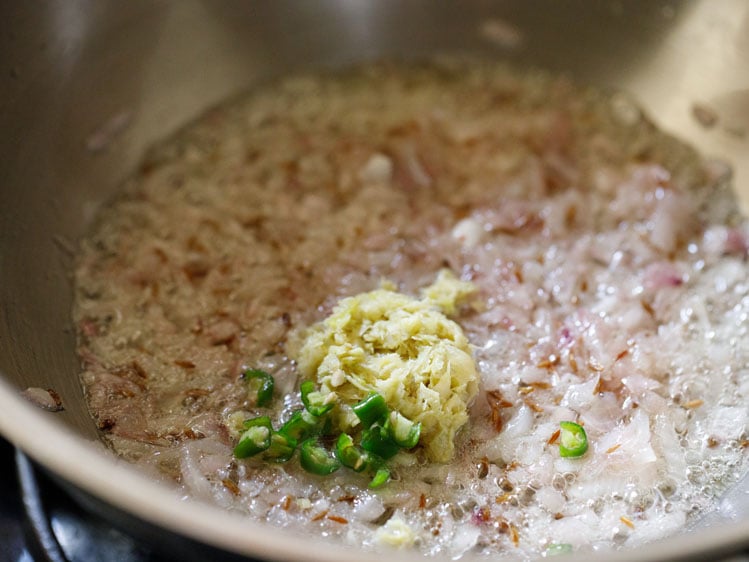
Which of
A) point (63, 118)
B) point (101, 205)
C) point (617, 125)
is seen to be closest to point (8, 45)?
point (63, 118)

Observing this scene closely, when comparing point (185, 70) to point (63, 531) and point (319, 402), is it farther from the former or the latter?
point (63, 531)

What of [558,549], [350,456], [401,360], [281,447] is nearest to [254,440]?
[281,447]

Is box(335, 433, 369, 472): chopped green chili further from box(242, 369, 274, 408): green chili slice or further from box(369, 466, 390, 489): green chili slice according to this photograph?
box(242, 369, 274, 408): green chili slice

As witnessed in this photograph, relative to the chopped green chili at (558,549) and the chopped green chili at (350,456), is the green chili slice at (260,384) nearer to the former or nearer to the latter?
the chopped green chili at (350,456)

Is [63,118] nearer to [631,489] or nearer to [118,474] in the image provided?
[118,474]

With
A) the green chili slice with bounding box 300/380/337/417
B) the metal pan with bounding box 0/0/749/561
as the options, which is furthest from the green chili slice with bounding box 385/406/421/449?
the metal pan with bounding box 0/0/749/561

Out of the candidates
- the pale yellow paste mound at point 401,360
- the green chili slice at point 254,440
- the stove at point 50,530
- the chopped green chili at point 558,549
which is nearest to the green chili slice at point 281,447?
the green chili slice at point 254,440
